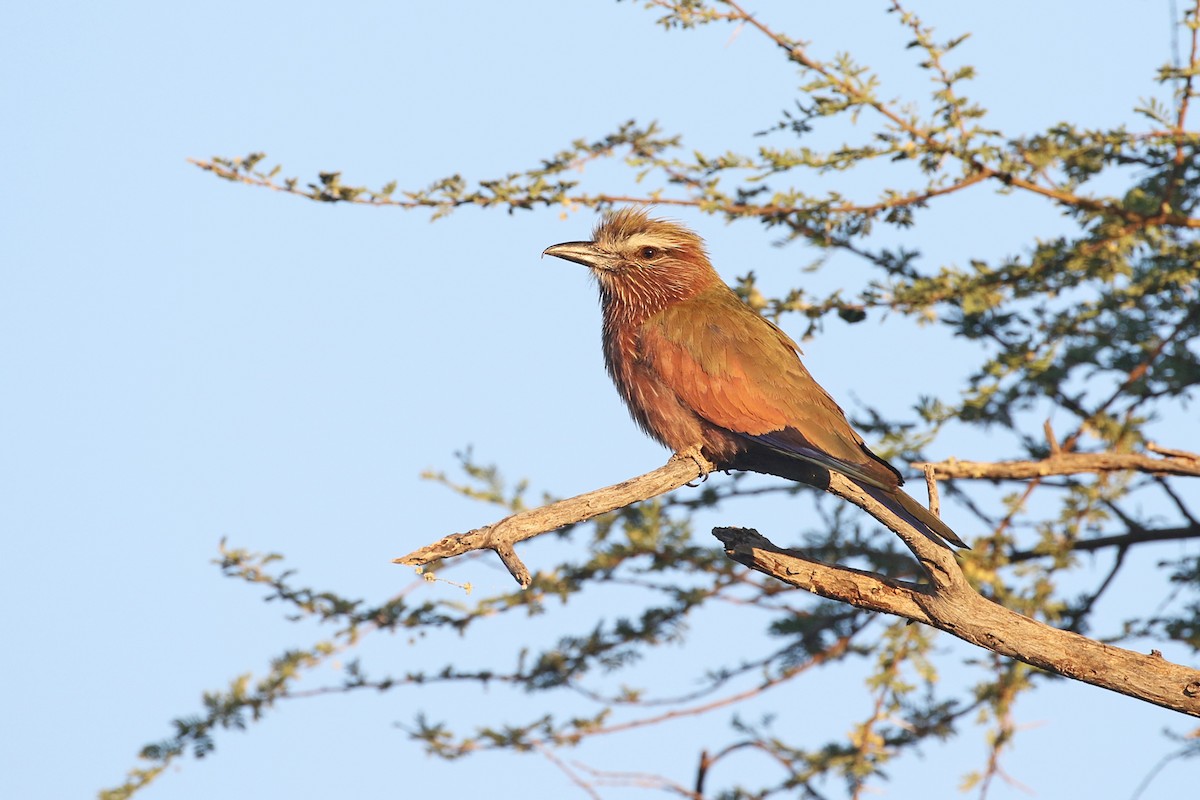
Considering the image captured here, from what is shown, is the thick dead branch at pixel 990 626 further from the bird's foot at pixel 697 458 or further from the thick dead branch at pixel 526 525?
the bird's foot at pixel 697 458

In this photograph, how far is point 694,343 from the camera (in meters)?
5.23

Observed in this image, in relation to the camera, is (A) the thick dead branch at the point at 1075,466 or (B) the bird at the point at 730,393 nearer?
(B) the bird at the point at 730,393

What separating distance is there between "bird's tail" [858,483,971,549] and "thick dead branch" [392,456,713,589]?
2.65 feet

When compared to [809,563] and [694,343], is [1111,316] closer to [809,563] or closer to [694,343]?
[694,343]

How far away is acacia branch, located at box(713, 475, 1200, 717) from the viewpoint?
3.80m

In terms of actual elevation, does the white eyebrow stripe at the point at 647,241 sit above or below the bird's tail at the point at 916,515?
above

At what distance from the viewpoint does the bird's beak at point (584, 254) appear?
618 cm

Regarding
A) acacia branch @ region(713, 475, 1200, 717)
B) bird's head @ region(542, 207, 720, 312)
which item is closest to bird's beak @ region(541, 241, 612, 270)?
bird's head @ region(542, 207, 720, 312)

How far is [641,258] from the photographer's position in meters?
6.14

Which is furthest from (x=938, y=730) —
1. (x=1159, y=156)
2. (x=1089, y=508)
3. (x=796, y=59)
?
(x=796, y=59)

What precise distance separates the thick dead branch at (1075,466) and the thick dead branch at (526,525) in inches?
55.2

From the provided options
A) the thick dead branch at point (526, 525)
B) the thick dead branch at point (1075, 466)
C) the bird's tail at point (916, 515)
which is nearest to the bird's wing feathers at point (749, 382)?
the bird's tail at point (916, 515)

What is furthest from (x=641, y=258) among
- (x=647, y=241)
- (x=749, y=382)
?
(x=749, y=382)

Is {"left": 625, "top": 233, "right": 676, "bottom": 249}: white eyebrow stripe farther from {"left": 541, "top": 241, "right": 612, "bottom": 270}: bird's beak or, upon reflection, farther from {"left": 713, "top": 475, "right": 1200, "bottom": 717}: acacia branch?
{"left": 713, "top": 475, "right": 1200, "bottom": 717}: acacia branch
